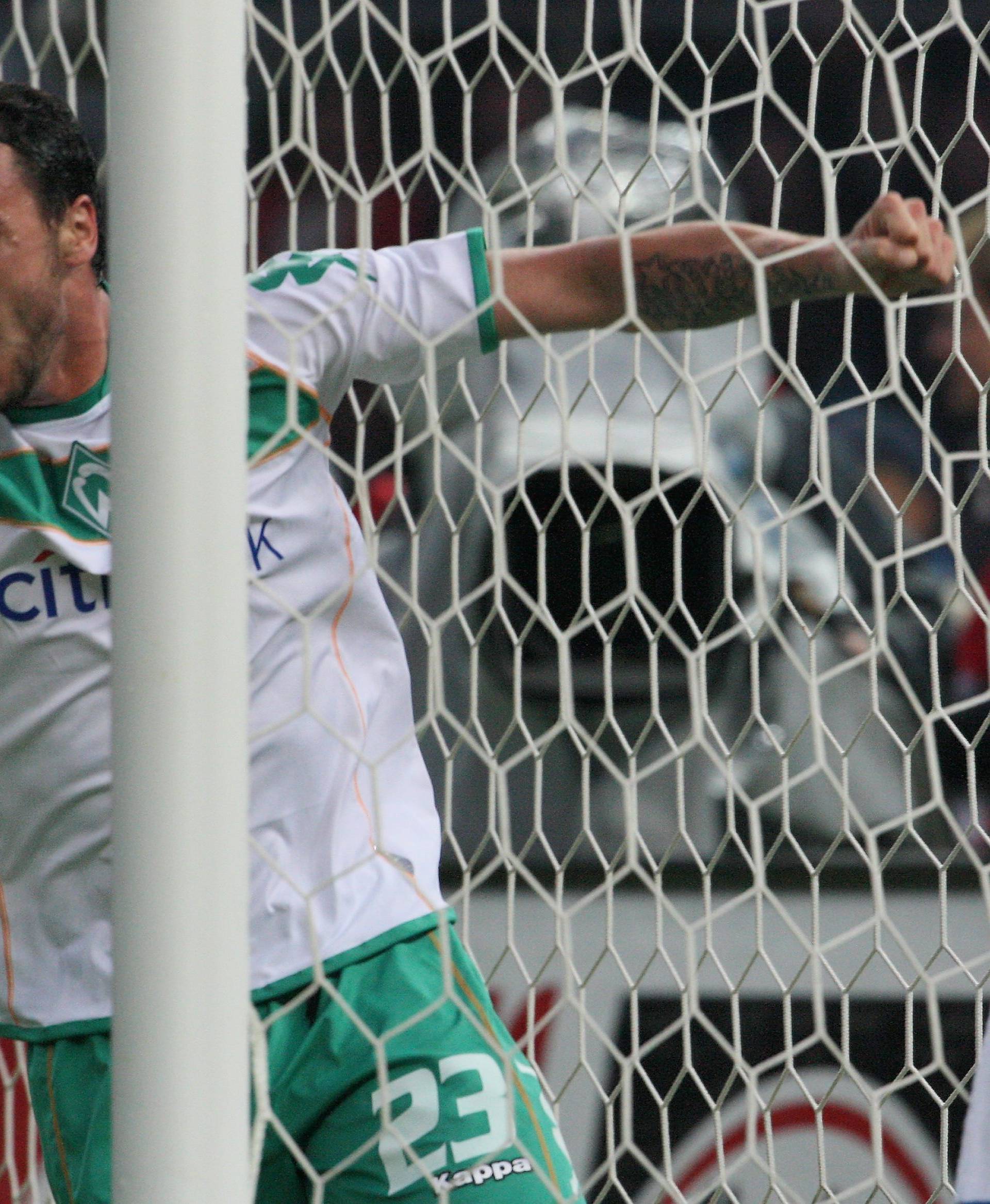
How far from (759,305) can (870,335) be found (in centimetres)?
158

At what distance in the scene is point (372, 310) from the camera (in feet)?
3.28

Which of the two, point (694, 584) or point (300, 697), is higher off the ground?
point (300, 697)

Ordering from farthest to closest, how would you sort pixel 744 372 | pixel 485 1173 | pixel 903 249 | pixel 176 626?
pixel 744 372
pixel 485 1173
pixel 903 249
pixel 176 626

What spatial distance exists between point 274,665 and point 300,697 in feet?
0.09

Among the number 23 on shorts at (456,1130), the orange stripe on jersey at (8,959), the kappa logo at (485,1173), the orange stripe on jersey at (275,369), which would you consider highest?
the orange stripe on jersey at (275,369)

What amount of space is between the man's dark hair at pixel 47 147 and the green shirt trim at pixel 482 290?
0.85 ft

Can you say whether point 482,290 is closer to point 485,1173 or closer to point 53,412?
point 53,412

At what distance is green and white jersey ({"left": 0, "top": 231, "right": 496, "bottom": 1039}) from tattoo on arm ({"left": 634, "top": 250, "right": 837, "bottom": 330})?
0.35 feet

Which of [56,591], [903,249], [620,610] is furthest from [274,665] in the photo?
[620,610]

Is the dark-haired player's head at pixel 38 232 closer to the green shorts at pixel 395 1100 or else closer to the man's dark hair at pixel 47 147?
the man's dark hair at pixel 47 147

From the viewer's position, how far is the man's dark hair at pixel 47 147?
1.00 metres

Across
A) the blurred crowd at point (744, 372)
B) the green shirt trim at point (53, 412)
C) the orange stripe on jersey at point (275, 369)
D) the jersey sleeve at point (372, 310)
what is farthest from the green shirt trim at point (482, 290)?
the blurred crowd at point (744, 372)

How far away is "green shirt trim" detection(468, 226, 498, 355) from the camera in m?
1.01

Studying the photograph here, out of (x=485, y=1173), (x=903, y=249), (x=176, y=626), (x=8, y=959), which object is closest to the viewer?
(x=176, y=626)
